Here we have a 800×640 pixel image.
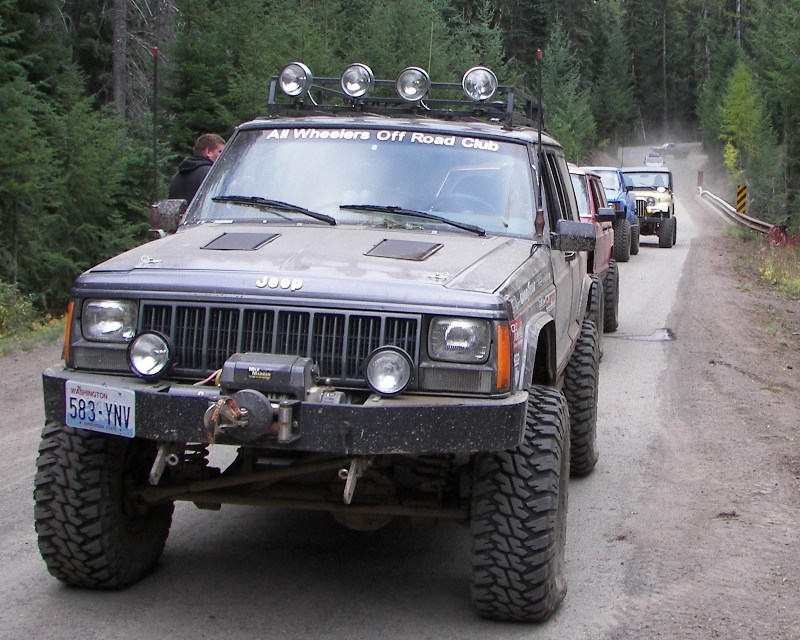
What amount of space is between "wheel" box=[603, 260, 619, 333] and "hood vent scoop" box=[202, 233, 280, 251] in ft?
26.4

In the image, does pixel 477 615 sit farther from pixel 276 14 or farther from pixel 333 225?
pixel 276 14

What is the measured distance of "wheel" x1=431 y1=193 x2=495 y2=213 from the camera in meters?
5.43

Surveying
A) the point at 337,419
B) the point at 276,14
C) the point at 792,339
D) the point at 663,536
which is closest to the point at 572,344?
the point at 663,536

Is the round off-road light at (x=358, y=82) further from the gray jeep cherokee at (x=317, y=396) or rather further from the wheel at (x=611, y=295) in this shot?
the wheel at (x=611, y=295)

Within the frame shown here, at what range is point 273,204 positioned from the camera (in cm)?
543

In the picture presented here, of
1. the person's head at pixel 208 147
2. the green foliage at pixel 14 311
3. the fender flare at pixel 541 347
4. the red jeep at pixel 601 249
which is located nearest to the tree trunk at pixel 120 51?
the green foliage at pixel 14 311

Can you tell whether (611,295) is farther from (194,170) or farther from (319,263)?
(319,263)

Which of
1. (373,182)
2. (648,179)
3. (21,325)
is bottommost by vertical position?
(21,325)

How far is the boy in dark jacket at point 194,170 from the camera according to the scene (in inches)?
362

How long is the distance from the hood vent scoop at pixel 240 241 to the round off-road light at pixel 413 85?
1.79 m

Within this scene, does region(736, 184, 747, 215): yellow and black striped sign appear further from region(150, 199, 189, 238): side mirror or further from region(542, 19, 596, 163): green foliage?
region(150, 199, 189, 238): side mirror

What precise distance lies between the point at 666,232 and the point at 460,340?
24053 mm

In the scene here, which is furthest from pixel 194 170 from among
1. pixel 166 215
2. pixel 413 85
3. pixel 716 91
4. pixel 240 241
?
pixel 716 91

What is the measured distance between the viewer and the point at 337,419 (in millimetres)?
3914
